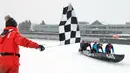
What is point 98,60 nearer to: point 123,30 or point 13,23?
point 13,23

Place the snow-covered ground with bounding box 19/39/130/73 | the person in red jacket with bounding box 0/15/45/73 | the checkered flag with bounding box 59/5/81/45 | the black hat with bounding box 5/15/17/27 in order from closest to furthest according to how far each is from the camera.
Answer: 1. the person in red jacket with bounding box 0/15/45/73
2. the black hat with bounding box 5/15/17/27
3. the checkered flag with bounding box 59/5/81/45
4. the snow-covered ground with bounding box 19/39/130/73

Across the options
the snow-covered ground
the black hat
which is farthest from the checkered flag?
the black hat

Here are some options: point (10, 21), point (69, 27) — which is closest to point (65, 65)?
point (69, 27)

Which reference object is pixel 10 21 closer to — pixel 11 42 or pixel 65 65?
pixel 11 42

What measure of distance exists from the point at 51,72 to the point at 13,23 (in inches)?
201

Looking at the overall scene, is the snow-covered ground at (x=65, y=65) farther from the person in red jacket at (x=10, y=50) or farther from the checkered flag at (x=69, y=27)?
the person in red jacket at (x=10, y=50)

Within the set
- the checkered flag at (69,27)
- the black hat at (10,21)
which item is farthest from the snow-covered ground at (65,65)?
the black hat at (10,21)

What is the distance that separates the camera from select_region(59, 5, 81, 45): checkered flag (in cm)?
571

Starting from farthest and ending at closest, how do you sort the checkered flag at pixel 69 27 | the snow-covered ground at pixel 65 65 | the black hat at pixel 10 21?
the snow-covered ground at pixel 65 65
the checkered flag at pixel 69 27
the black hat at pixel 10 21

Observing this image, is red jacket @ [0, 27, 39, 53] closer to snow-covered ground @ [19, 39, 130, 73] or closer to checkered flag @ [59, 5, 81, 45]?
checkered flag @ [59, 5, 81, 45]

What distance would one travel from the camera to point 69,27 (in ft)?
19.2

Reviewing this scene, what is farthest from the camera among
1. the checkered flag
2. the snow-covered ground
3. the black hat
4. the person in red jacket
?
the snow-covered ground

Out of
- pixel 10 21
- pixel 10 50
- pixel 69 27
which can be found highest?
pixel 10 21

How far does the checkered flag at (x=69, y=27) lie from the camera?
5713mm
